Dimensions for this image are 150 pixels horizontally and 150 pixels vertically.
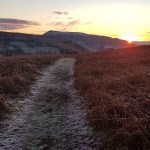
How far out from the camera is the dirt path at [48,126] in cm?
1037

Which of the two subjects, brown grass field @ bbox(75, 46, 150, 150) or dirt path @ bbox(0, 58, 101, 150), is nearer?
brown grass field @ bbox(75, 46, 150, 150)

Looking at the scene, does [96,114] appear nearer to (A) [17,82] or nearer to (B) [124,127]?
(B) [124,127]

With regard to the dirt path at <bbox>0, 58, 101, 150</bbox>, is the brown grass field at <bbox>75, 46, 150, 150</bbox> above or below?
above

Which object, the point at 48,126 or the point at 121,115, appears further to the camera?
the point at 48,126

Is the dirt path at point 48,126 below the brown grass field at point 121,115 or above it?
below

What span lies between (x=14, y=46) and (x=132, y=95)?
172 meters

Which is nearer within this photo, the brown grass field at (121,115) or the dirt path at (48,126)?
the brown grass field at (121,115)

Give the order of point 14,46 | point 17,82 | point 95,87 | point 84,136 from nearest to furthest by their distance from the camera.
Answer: point 84,136 < point 95,87 < point 17,82 < point 14,46

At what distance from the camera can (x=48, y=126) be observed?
12.2 meters

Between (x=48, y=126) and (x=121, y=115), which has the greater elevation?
(x=121, y=115)

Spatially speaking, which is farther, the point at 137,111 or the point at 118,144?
the point at 137,111

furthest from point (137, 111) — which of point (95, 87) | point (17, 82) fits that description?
point (17, 82)

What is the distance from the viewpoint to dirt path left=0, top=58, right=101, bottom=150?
1037cm

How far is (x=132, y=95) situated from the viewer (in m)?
14.7
